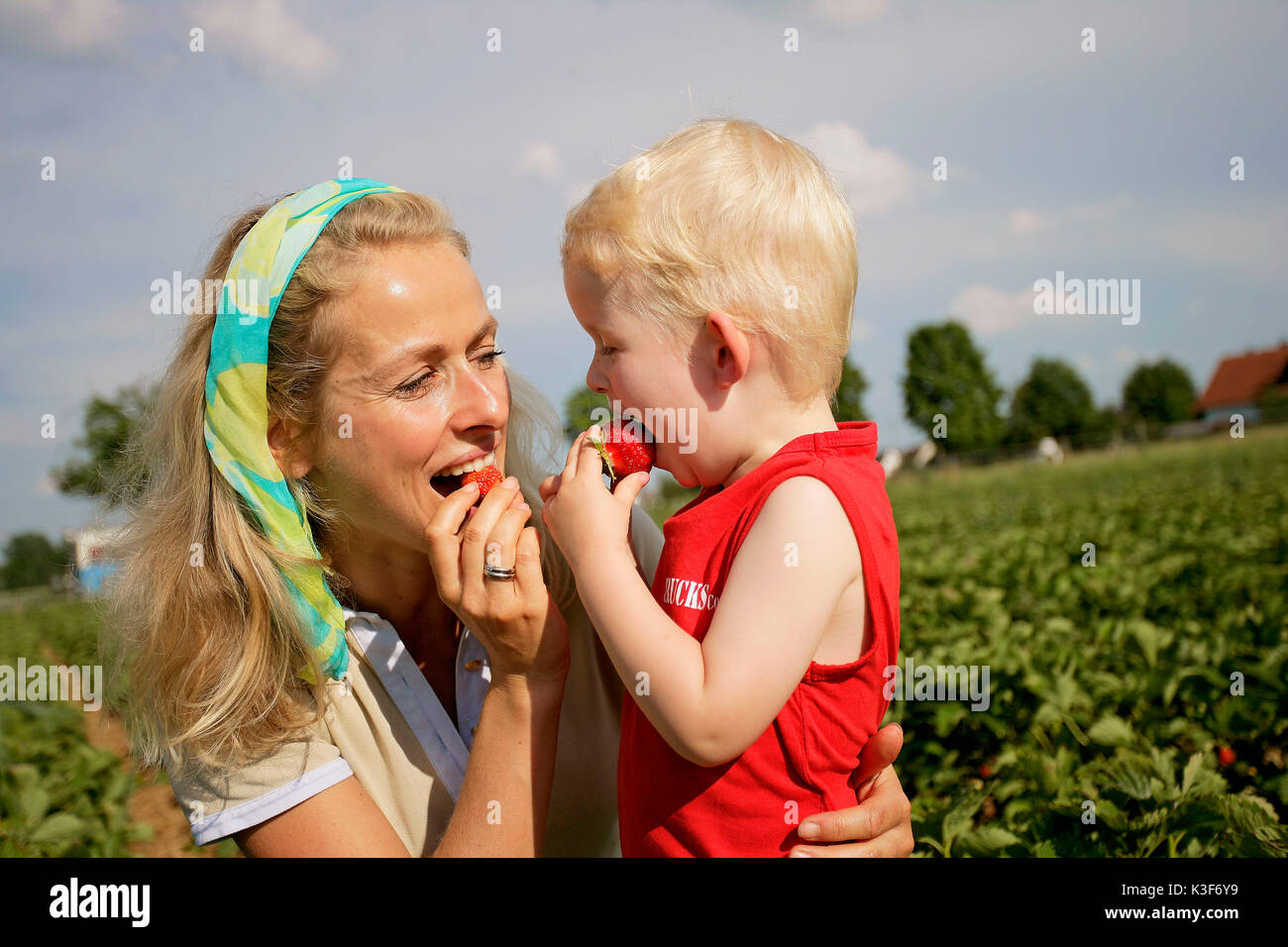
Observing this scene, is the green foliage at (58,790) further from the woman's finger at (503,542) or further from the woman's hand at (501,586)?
the woman's finger at (503,542)

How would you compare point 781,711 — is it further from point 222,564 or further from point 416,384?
point 222,564

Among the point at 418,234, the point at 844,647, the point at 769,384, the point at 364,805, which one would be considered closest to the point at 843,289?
the point at 769,384

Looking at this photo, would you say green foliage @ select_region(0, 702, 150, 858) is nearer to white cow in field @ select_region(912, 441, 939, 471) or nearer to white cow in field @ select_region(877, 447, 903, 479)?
white cow in field @ select_region(877, 447, 903, 479)

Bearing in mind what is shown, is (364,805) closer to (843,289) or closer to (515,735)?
(515,735)

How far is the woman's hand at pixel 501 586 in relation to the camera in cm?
170

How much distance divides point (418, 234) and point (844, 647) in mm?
1261

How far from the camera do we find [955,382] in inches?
2355

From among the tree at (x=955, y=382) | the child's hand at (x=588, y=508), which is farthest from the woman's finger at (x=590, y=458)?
the tree at (x=955, y=382)

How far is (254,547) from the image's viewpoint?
75.3 inches

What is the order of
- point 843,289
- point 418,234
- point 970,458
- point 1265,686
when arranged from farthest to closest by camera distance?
point 970,458
point 1265,686
point 418,234
point 843,289

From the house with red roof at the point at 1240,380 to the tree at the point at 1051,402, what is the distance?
29.2ft

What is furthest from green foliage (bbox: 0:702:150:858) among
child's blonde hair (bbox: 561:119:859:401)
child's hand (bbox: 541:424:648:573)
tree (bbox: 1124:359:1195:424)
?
tree (bbox: 1124:359:1195:424)

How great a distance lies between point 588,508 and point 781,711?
0.47 m

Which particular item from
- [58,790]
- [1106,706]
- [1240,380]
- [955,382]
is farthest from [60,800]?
[1240,380]
